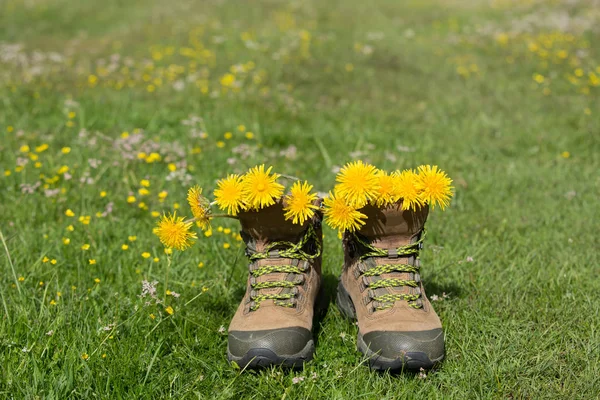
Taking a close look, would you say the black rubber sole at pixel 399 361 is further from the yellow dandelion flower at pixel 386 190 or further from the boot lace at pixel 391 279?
the yellow dandelion flower at pixel 386 190

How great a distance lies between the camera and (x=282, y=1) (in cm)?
1097

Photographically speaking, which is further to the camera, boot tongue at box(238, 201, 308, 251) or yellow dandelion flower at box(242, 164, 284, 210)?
boot tongue at box(238, 201, 308, 251)

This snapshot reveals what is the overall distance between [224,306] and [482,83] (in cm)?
518

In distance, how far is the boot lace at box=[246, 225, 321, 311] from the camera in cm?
275

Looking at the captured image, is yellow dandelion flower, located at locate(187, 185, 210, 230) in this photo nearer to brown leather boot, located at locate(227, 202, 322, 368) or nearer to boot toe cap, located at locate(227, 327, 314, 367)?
brown leather boot, located at locate(227, 202, 322, 368)

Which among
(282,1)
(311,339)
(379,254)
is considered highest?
(379,254)

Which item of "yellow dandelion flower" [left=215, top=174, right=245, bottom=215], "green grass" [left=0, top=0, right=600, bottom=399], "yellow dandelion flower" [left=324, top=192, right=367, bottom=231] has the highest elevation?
"yellow dandelion flower" [left=215, top=174, right=245, bottom=215]

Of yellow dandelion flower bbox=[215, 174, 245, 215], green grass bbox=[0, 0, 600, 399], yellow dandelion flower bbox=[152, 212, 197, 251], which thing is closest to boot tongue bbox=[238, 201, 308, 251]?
yellow dandelion flower bbox=[215, 174, 245, 215]

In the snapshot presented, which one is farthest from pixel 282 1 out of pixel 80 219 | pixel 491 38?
pixel 80 219

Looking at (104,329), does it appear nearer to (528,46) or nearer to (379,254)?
(379,254)

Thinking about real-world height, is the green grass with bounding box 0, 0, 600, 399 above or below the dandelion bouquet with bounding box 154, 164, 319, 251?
below

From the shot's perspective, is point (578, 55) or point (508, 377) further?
point (578, 55)

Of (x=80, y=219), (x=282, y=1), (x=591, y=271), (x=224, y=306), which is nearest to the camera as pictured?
(x=224, y=306)

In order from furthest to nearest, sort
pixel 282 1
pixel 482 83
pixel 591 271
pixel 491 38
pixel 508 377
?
1. pixel 282 1
2. pixel 491 38
3. pixel 482 83
4. pixel 591 271
5. pixel 508 377
